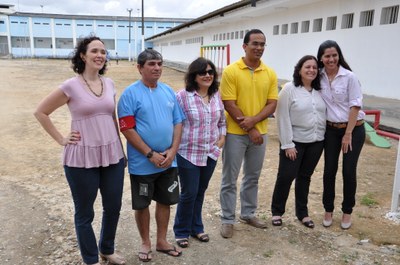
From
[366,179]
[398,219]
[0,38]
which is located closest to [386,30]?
[366,179]

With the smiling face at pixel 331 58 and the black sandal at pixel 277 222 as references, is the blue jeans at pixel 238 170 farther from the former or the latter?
the smiling face at pixel 331 58

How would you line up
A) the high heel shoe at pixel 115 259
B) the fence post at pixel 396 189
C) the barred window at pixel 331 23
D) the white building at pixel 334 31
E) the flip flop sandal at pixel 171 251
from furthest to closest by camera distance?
the barred window at pixel 331 23 → the white building at pixel 334 31 → the fence post at pixel 396 189 → the flip flop sandal at pixel 171 251 → the high heel shoe at pixel 115 259

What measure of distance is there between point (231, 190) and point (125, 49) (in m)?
57.4

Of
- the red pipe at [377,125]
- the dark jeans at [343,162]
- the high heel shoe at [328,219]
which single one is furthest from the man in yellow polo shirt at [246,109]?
the red pipe at [377,125]

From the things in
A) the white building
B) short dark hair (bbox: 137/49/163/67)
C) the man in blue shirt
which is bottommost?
the man in blue shirt

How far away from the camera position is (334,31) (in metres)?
11.6

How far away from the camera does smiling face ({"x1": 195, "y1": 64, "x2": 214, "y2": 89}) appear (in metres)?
2.95

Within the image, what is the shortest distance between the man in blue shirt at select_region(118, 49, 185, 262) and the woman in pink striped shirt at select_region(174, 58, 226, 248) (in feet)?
0.38

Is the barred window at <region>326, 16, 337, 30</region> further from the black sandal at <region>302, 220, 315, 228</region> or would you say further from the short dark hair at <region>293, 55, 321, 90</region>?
the black sandal at <region>302, 220, 315, 228</region>

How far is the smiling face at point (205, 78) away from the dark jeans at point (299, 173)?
103 centimetres

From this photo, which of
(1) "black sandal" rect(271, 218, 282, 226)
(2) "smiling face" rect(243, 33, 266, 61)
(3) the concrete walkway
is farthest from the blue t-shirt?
(3) the concrete walkway

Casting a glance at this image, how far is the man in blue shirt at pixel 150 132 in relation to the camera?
2666 millimetres

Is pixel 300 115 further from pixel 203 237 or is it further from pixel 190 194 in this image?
pixel 203 237

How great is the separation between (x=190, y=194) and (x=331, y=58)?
170 cm
